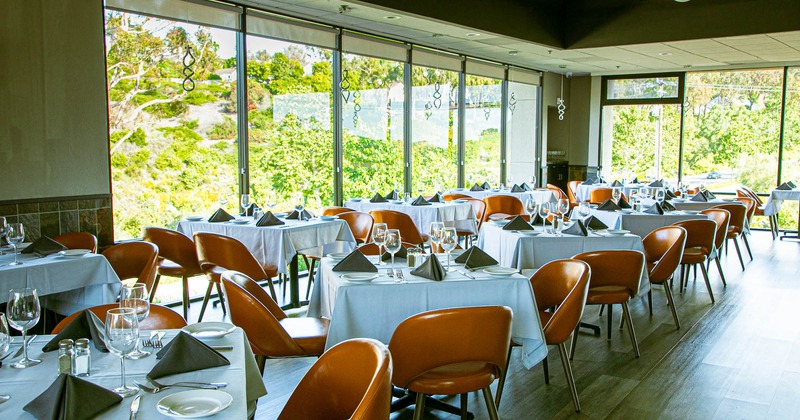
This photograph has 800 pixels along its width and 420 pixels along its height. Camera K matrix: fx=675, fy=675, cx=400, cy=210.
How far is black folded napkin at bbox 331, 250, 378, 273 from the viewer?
3.87 metres

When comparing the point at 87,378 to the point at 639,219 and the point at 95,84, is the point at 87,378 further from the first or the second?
the point at 639,219

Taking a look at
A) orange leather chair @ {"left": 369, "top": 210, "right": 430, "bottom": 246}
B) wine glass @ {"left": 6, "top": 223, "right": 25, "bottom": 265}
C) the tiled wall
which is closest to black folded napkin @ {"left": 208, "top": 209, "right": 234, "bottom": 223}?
the tiled wall

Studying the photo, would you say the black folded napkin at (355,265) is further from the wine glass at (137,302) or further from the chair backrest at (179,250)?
the chair backrest at (179,250)

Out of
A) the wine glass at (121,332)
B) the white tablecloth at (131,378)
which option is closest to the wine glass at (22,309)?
the white tablecloth at (131,378)

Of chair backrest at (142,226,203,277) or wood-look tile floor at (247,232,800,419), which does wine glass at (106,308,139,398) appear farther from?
chair backrest at (142,226,203,277)

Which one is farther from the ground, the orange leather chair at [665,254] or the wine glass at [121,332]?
the wine glass at [121,332]

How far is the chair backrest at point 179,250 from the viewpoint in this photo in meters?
5.66

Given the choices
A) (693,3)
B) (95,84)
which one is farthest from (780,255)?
(95,84)

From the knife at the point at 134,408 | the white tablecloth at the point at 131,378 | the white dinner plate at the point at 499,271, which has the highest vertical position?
the white dinner plate at the point at 499,271

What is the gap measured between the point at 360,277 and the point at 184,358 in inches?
61.8

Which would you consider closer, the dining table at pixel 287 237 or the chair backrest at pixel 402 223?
the dining table at pixel 287 237

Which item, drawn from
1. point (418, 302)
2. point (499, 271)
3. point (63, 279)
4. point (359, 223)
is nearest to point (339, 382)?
point (418, 302)

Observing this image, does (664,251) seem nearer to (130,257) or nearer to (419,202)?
(419,202)

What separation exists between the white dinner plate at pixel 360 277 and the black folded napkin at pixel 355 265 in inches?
3.8
